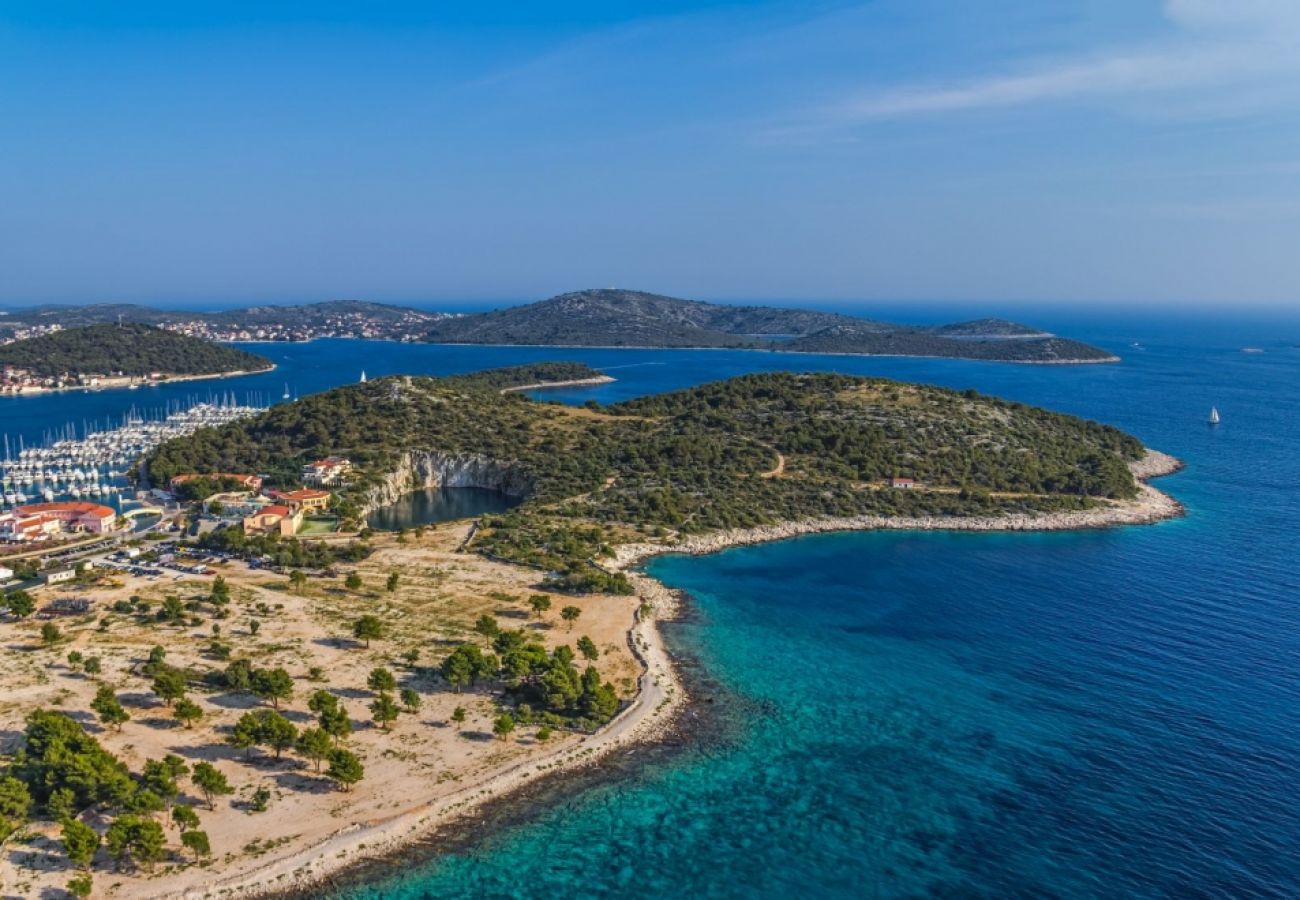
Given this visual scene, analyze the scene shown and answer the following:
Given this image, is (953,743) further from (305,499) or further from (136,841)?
(305,499)

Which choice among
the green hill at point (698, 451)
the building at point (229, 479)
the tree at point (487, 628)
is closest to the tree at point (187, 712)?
the tree at point (487, 628)

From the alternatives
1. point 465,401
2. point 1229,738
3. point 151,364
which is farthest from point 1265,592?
point 151,364

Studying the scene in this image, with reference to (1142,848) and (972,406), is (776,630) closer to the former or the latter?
(1142,848)

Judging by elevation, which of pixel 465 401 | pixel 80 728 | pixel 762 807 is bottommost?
pixel 762 807

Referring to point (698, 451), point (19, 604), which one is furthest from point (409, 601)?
point (698, 451)

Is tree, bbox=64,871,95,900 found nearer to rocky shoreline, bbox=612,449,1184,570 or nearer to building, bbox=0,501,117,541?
rocky shoreline, bbox=612,449,1184,570

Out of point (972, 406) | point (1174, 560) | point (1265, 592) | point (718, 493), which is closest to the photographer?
point (1265, 592)
